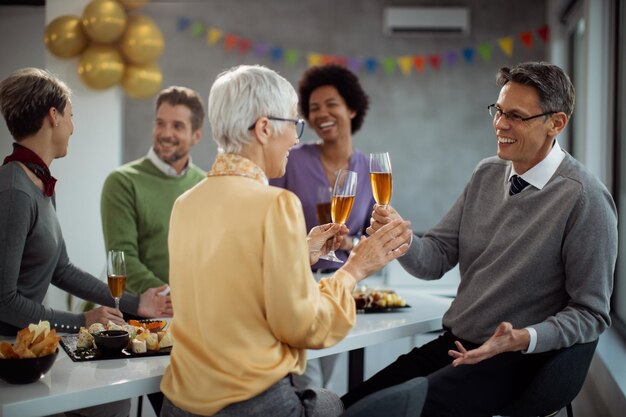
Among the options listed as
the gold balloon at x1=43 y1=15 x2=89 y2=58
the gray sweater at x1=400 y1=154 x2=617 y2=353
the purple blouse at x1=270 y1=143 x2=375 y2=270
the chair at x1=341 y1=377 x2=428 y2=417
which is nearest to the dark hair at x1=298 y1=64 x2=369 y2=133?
the purple blouse at x1=270 y1=143 x2=375 y2=270

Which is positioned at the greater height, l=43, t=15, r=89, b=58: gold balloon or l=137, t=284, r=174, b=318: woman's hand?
l=43, t=15, r=89, b=58: gold balloon

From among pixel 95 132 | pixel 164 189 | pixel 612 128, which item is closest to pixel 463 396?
pixel 164 189

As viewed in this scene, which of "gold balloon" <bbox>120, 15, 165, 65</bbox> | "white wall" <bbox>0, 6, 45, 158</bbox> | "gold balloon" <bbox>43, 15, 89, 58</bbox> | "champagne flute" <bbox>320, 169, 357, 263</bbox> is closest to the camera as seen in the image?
"champagne flute" <bbox>320, 169, 357, 263</bbox>

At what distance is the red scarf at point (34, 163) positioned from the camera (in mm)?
2225

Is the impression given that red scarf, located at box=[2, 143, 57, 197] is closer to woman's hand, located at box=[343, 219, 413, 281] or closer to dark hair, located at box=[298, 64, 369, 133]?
woman's hand, located at box=[343, 219, 413, 281]

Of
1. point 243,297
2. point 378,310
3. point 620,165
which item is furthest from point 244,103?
point 620,165

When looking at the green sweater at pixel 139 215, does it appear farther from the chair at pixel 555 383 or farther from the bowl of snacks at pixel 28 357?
the chair at pixel 555 383

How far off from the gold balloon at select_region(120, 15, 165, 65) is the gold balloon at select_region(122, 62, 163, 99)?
0.06 metres

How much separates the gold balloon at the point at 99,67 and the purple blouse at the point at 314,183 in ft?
6.19

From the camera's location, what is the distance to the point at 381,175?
219 centimetres

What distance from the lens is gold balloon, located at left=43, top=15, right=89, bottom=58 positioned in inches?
186

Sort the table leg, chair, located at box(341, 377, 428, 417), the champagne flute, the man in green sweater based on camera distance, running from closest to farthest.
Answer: chair, located at box(341, 377, 428, 417), the champagne flute, the table leg, the man in green sweater

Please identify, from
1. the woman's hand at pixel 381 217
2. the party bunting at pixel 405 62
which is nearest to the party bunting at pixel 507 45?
the party bunting at pixel 405 62

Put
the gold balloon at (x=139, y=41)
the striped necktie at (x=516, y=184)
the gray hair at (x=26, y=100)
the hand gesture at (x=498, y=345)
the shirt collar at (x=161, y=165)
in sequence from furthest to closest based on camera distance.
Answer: the gold balloon at (x=139, y=41), the shirt collar at (x=161, y=165), the striped necktie at (x=516, y=184), the gray hair at (x=26, y=100), the hand gesture at (x=498, y=345)
